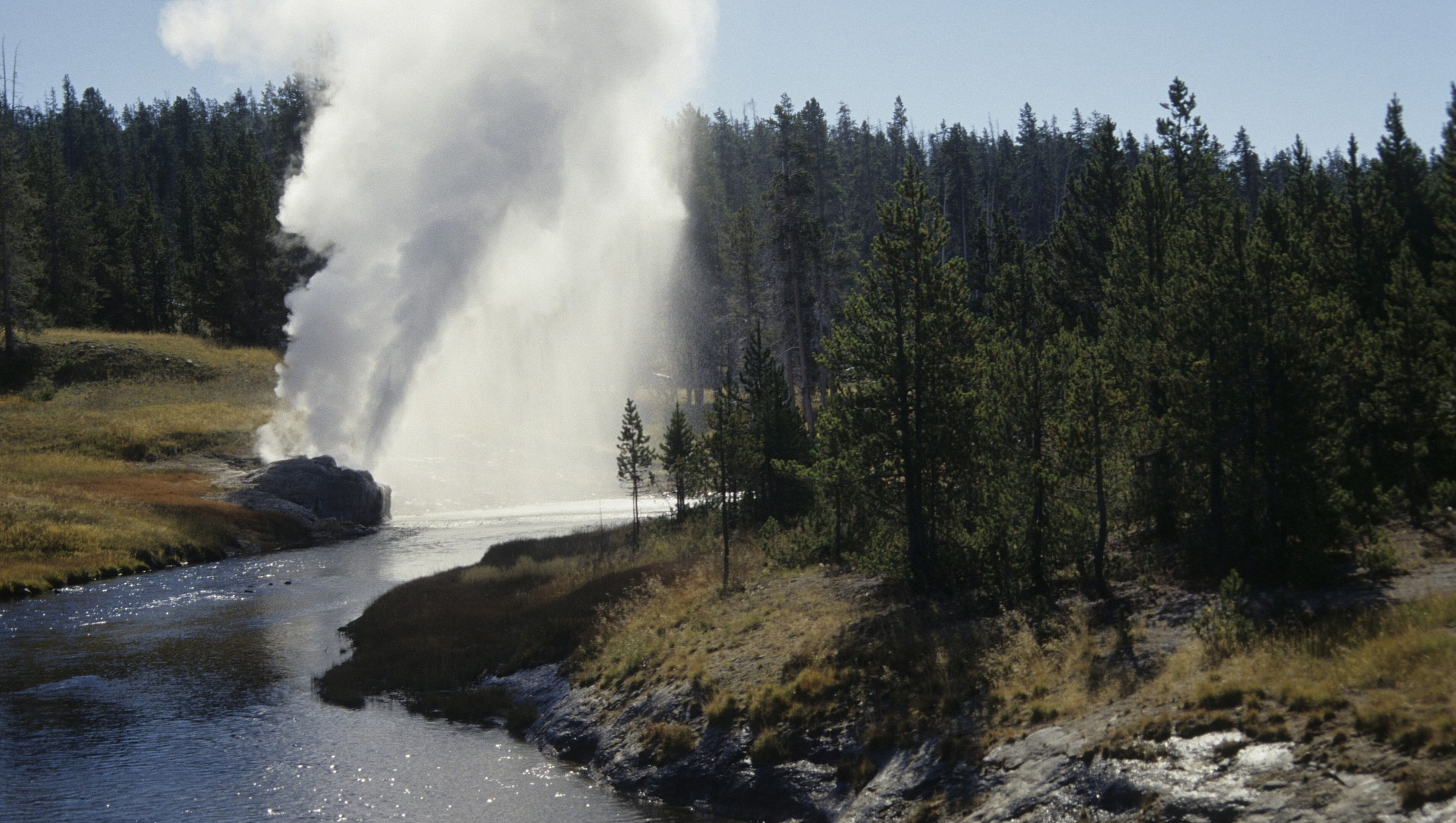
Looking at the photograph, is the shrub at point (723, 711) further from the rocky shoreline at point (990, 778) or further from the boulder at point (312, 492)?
the boulder at point (312, 492)

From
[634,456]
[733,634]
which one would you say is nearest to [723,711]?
[733,634]

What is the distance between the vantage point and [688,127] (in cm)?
15750

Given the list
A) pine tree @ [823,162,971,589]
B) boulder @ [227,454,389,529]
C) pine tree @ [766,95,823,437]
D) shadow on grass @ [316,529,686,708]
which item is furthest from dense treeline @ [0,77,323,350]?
pine tree @ [823,162,971,589]

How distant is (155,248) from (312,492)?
60.0 meters

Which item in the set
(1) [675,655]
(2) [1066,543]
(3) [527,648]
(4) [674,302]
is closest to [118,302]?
(4) [674,302]

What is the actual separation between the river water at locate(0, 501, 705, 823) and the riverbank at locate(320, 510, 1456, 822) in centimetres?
146

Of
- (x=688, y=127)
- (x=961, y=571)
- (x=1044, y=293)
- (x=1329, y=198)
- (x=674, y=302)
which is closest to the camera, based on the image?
(x=961, y=571)

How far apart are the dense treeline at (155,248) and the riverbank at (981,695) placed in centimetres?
6725

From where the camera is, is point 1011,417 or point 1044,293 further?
point 1044,293

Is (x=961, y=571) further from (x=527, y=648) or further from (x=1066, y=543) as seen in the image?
(x=527, y=648)

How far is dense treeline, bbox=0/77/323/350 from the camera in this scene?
84.6 meters

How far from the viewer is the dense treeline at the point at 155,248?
8456 cm

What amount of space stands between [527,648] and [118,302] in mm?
97191

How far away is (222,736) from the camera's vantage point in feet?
75.3
